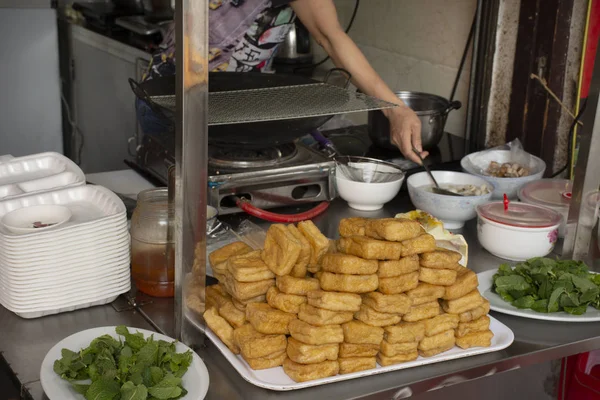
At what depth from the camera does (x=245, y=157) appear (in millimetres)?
2250

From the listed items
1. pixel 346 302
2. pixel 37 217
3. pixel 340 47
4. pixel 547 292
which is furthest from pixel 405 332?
pixel 340 47

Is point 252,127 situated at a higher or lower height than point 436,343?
higher

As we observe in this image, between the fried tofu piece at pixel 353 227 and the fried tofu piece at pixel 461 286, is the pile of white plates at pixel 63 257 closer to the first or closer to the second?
the fried tofu piece at pixel 353 227

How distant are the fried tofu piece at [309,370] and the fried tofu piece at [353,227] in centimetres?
26

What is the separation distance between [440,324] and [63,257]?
778 mm

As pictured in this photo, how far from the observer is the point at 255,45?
10.2 ft

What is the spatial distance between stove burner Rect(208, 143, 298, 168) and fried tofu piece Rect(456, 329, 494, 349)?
846 mm

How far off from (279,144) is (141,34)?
207 centimetres

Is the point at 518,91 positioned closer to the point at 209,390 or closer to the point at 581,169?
the point at 581,169

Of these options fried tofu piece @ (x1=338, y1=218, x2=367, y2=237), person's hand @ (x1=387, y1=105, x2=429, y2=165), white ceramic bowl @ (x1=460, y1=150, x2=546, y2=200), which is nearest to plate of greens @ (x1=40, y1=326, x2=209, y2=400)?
fried tofu piece @ (x1=338, y1=218, x2=367, y2=237)

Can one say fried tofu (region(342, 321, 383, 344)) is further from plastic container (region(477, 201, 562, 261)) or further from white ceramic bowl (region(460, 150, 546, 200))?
white ceramic bowl (region(460, 150, 546, 200))

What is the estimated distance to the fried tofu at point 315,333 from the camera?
4.83ft

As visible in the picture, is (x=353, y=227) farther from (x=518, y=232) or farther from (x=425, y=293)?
(x=518, y=232)

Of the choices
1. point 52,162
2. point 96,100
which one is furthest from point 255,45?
point 96,100
